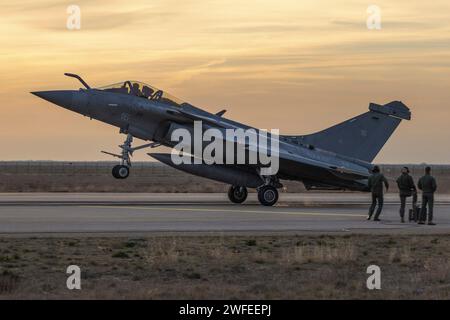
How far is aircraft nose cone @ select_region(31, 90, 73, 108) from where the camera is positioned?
30391 mm

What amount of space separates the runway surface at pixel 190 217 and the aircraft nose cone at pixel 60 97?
12.1ft

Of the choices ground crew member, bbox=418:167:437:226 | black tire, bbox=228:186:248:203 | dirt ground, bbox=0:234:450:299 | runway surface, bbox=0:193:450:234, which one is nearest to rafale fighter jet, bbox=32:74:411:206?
black tire, bbox=228:186:248:203

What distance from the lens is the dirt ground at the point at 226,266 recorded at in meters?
13.5

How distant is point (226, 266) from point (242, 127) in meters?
17.3

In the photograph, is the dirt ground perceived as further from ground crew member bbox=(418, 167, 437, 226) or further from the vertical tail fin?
the vertical tail fin

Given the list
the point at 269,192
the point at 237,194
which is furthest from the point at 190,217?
the point at 237,194

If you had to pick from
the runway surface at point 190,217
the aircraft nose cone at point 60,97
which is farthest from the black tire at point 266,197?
the aircraft nose cone at point 60,97

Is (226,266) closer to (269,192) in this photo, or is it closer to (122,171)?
(122,171)

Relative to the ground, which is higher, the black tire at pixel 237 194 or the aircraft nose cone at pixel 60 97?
the aircraft nose cone at pixel 60 97

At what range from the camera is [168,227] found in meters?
23.0

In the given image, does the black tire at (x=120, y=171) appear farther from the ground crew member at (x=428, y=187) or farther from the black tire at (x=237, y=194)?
the ground crew member at (x=428, y=187)

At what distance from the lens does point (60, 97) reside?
30.4 metres
